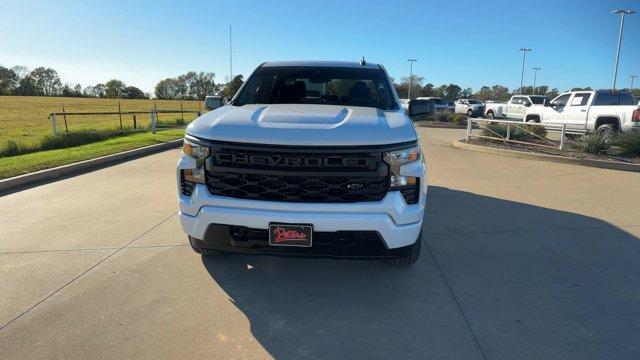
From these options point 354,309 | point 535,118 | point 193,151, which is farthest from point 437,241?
point 535,118

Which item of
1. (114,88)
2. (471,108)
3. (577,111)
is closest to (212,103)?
(577,111)

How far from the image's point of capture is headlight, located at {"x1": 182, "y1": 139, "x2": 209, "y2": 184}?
130 inches

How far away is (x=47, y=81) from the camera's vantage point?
120500 millimetres

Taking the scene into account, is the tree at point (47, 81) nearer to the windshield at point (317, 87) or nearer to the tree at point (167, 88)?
the tree at point (167, 88)

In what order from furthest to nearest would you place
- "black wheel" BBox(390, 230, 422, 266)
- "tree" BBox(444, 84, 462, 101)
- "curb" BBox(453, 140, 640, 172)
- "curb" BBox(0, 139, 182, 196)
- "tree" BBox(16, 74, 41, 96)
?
1. "tree" BBox(16, 74, 41, 96)
2. "tree" BBox(444, 84, 462, 101)
3. "curb" BBox(453, 140, 640, 172)
4. "curb" BBox(0, 139, 182, 196)
5. "black wheel" BBox(390, 230, 422, 266)

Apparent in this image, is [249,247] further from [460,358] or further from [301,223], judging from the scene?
[460,358]

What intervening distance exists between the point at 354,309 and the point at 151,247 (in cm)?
229

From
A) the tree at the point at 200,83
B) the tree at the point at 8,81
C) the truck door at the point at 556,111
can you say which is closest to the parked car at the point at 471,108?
the truck door at the point at 556,111

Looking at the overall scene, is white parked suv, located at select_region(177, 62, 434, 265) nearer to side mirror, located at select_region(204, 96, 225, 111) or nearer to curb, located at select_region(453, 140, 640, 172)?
side mirror, located at select_region(204, 96, 225, 111)

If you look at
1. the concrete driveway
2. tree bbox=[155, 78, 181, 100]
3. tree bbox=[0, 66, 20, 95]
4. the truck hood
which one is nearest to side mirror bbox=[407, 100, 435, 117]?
the concrete driveway

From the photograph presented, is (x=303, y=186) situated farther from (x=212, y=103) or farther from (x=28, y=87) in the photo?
(x=28, y=87)

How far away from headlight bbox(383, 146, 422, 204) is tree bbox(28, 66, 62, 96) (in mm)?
134018

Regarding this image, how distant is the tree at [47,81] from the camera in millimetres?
116562

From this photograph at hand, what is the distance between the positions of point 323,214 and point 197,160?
104 cm
